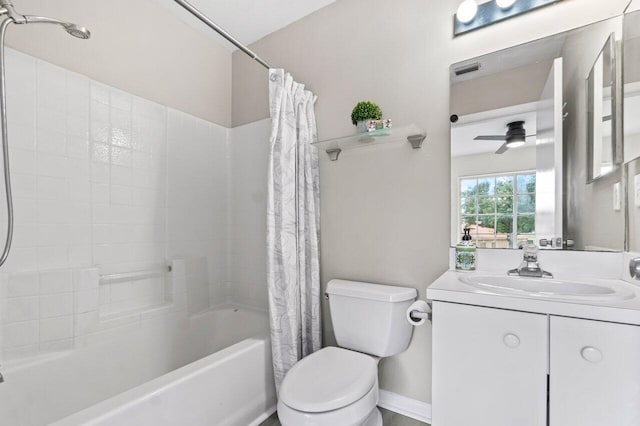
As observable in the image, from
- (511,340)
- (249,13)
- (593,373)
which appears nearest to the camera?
(593,373)

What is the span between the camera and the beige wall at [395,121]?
159cm

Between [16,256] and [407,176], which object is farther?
[407,176]

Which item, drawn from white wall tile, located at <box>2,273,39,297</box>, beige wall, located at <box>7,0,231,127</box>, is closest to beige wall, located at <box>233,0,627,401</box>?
beige wall, located at <box>7,0,231,127</box>

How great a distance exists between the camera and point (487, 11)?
58.8 inches

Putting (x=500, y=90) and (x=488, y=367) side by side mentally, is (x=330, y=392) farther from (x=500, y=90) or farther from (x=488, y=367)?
(x=500, y=90)

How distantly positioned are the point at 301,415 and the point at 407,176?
123 centimetres

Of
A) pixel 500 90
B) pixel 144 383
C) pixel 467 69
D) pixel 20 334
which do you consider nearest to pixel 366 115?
pixel 467 69

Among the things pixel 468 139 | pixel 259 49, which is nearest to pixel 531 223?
pixel 468 139

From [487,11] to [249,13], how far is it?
4.80ft

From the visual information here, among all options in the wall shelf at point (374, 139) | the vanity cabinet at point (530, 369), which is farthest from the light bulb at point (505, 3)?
the vanity cabinet at point (530, 369)

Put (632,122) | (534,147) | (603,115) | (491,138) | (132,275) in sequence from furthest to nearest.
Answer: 1. (132,275)
2. (491,138)
3. (534,147)
4. (603,115)
5. (632,122)

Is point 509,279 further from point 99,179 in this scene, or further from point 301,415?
point 99,179

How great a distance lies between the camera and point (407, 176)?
5.62 ft

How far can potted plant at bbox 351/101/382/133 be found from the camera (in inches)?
66.4
